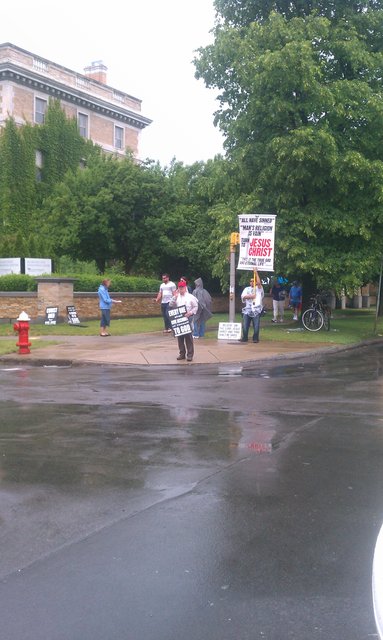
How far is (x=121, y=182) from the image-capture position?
115 ft

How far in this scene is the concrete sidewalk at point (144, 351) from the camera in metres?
15.2

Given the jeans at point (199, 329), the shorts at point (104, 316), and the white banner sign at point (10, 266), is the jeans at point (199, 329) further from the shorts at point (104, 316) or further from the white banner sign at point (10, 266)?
the white banner sign at point (10, 266)

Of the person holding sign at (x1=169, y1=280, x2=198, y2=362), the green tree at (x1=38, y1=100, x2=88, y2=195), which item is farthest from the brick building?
the person holding sign at (x1=169, y1=280, x2=198, y2=362)

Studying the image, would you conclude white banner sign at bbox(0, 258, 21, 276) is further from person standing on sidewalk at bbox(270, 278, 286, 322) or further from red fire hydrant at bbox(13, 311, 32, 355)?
red fire hydrant at bbox(13, 311, 32, 355)

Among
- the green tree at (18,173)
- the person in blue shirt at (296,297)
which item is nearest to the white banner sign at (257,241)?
the person in blue shirt at (296,297)

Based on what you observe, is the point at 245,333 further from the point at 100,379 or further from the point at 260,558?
the point at 260,558

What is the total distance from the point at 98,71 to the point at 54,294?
34949 millimetres

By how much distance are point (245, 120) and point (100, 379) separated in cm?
1330

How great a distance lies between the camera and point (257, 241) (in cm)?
1939

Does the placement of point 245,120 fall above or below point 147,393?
Result: above

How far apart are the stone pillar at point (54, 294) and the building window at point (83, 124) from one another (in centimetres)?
2728

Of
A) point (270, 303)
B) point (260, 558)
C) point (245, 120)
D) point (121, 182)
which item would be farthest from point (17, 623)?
point (270, 303)

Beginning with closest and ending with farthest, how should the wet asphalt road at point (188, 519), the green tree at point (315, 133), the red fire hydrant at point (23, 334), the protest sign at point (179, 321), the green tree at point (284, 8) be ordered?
the wet asphalt road at point (188, 519) → the protest sign at point (179, 321) → the red fire hydrant at point (23, 334) → the green tree at point (315, 133) → the green tree at point (284, 8)

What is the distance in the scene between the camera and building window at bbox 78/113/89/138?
4944 cm
